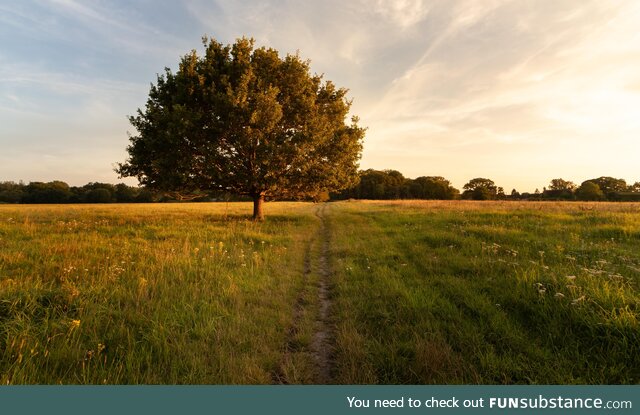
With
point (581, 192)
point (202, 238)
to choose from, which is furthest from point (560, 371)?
point (581, 192)

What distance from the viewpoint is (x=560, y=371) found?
158 inches

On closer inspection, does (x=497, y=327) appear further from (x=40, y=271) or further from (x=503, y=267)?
(x=40, y=271)

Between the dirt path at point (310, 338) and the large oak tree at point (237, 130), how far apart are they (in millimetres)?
13293

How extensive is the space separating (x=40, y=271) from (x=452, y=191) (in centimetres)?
15309

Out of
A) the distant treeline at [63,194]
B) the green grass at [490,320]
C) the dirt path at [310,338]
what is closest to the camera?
the green grass at [490,320]

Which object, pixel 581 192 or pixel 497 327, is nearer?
pixel 497 327

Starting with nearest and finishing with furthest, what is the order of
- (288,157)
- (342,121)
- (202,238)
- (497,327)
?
(497,327), (202,238), (288,157), (342,121)

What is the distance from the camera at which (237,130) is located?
2047 cm

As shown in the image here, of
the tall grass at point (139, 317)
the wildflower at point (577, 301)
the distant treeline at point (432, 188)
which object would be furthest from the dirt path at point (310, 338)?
the distant treeline at point (432, 188)

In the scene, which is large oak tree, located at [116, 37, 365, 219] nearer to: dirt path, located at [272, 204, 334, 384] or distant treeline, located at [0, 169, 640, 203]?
distant treeline, located at [0, 169, 640, 203]

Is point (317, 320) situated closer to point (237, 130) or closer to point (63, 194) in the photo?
point (237, 130)

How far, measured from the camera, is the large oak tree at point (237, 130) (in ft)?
64.6

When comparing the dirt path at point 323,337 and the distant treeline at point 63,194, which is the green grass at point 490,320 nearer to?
the dirt path at point 323,337

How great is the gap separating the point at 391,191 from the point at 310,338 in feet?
470
